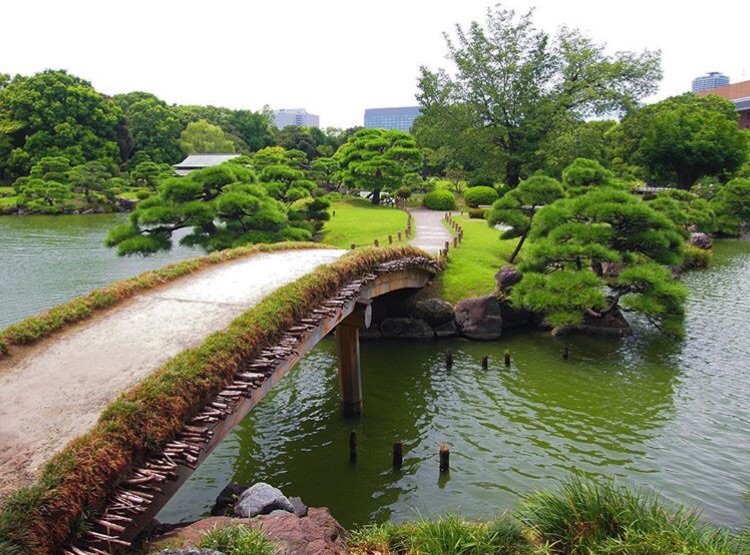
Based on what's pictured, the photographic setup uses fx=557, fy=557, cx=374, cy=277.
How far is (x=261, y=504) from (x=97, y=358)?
11.4 feet

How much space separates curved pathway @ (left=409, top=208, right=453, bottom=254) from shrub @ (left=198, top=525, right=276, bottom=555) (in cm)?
2003

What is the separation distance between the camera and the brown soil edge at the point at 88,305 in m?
9.20

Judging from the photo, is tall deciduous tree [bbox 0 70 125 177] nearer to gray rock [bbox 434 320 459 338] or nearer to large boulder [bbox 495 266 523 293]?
gray rock [bbox 434 320 459 338]

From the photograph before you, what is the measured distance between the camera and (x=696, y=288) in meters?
27.6

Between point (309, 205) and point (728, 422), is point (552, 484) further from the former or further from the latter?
point (309, 205)

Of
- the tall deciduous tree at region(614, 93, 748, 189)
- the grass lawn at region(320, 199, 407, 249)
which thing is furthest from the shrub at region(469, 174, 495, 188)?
the tall deciduous tree at region(614, 93, 748, 189)

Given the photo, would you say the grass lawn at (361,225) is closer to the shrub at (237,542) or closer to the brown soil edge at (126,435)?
the brown soil edge at (126,435)

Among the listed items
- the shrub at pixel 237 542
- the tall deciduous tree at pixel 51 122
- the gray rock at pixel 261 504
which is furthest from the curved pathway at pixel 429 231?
the tall deciduous tree at pixel 51 122

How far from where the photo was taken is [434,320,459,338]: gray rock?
20.9m

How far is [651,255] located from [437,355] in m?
8.44

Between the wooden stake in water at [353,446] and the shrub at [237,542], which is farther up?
the shrub at [237,542]

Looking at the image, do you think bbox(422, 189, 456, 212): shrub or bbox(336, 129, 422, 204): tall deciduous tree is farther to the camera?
bbox(422, 189, 456, 212): shrub

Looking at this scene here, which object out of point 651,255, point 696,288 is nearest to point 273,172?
point 651,255

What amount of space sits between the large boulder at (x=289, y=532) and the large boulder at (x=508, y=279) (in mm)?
15301
